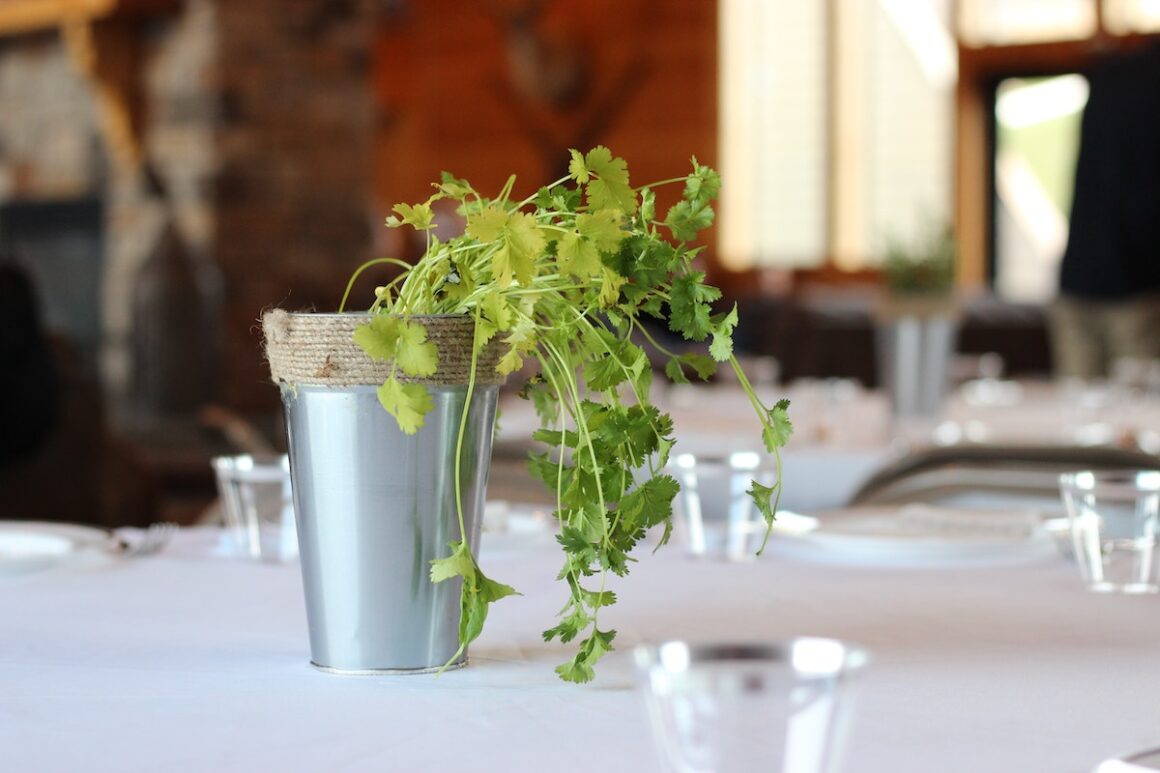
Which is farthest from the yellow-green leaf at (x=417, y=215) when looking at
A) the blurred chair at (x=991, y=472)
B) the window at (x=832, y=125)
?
the window at (x=832, y=125)

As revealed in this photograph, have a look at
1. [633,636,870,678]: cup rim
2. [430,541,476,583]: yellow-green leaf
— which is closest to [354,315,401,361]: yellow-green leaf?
[430,541,476,583]: yellow-green leaf

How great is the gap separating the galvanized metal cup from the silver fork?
0.47m

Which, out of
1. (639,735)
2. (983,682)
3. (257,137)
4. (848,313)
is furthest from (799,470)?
(848,313)

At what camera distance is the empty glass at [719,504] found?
3.85 ft

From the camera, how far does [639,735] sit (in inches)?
26.2

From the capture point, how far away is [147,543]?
1.22m

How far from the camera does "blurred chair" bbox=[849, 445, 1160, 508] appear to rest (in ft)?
5.31

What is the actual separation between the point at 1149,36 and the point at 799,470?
23.1 feet

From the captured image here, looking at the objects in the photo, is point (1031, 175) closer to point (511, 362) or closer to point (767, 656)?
point (511, 362)

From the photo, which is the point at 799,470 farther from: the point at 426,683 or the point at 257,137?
the point at 257,137

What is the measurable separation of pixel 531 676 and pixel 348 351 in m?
0.18

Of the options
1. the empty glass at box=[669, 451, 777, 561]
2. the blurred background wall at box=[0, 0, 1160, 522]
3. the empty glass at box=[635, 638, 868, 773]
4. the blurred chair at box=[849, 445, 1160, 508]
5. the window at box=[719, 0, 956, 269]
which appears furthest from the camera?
the window at box=[719, 0, 956, 269]

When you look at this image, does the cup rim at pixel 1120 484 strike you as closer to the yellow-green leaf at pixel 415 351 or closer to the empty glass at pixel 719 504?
the empty glass at pixel 719 504

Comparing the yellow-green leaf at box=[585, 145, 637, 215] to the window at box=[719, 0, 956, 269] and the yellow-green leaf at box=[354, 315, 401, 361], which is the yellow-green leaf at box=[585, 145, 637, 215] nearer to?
the yellow-green leaf at box=[354, 315, 401, 361]
